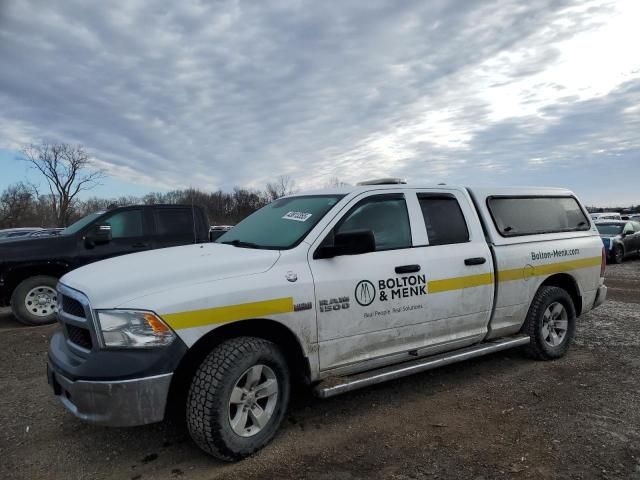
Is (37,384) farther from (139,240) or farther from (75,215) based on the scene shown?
(75,215)

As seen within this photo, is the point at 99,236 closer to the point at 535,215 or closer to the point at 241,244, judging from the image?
the point at 241,244

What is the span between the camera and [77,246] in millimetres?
7652

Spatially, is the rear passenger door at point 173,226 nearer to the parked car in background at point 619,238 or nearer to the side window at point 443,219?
the side window at point 443,219

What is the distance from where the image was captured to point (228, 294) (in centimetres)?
311

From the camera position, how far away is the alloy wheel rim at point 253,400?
124 inches

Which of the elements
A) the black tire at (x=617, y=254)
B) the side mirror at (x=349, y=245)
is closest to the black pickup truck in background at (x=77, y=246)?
the side mirror at (x=349, y=245)

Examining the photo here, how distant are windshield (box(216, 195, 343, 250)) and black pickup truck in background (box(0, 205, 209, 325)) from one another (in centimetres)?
410

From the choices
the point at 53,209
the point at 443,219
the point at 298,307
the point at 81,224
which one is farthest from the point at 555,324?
the point at 53,209

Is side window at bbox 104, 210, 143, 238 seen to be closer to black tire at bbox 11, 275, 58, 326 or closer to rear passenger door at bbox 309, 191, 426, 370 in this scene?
black tire at bbox 11, 275, 58, 326

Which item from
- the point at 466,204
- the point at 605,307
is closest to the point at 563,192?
the point at 466,204

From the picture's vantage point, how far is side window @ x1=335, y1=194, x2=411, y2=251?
12.9ft

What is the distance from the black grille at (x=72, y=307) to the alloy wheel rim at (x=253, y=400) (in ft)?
3.75

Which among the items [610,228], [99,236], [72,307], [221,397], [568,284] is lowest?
[221,397]

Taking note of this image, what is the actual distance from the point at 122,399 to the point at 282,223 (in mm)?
1879
